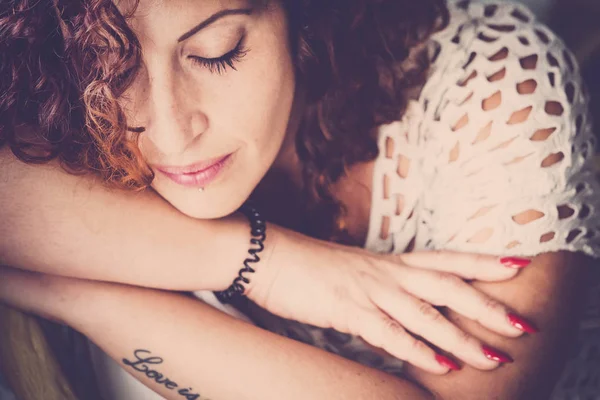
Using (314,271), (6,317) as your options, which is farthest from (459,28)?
(6,317)

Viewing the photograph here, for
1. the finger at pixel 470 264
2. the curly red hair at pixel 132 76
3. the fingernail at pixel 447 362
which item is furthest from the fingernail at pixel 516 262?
the curly red hair at pixel 132 76

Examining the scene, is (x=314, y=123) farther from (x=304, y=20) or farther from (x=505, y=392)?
(x=505, y=392)

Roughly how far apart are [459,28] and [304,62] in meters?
0.21

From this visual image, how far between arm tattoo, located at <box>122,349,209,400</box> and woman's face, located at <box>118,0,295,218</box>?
17 cm

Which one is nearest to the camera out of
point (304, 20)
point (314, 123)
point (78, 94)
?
point (78, 94)

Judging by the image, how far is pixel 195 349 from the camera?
54 centimetres

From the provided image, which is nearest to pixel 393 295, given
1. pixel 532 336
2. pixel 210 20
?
pixel 532 336

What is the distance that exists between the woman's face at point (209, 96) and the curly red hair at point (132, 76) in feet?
0.07

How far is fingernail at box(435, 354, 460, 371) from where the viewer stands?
52 cm

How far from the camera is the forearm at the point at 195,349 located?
53cm

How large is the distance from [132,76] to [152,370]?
335 mm

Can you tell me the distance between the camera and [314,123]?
70 cm

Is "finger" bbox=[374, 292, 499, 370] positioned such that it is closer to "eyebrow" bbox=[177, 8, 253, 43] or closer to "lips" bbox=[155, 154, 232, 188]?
"lips" bbox=[155, 154, 232, 188]

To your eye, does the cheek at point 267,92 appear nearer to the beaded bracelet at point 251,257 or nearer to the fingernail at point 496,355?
the beaded bracelet at point 251,257
